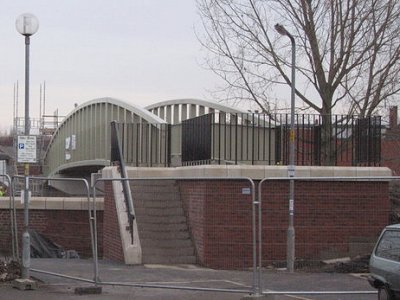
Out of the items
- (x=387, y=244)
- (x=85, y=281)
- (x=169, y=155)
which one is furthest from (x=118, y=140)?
(x=387, y=244)

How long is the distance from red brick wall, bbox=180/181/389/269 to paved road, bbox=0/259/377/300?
0.93 meters

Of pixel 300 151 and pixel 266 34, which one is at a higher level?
pixel 266 34

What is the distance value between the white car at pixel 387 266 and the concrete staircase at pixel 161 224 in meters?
6.72

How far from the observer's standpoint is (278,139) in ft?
57.8

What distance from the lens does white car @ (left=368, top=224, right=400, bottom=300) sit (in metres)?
8.93

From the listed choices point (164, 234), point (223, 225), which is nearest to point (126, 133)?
point (164, 234)

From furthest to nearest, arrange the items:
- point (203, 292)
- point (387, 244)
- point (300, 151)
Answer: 1. point (300, 151)
2. point (203, 292)
3. point (387, 244)

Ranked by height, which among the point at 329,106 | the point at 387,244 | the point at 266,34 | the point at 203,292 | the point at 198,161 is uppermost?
Answer: the point at 266,34

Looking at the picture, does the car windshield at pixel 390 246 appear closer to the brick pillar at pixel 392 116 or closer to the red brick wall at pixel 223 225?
the red brick wall at pixel 223 225

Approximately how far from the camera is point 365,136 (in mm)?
17797

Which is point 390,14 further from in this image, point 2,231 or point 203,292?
point 2,231

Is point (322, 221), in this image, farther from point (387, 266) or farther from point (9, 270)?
point (9, 270)

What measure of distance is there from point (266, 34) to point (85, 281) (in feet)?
36.2

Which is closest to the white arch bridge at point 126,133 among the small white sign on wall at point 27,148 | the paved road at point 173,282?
the paved road at point 173,282
